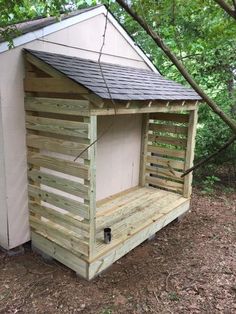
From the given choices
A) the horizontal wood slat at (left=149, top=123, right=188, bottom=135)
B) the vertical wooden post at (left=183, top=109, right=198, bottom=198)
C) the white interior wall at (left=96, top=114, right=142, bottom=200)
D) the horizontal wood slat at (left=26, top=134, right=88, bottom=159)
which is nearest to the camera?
the horizontal wood slat at (left=26, top=134, right=88, bottom=159)

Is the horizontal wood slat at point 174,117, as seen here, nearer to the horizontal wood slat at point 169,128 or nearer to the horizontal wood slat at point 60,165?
the horizontal wood slat at point 169,128

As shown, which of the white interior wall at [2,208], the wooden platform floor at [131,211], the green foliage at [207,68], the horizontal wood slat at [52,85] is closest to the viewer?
the horizontal wood slat at [52,85]

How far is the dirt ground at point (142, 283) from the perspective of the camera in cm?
315

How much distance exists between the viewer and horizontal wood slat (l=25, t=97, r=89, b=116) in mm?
3137

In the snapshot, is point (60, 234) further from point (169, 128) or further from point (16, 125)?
point (169, 128)

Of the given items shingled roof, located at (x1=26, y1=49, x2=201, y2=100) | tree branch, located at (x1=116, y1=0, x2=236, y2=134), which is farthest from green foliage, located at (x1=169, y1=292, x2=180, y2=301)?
tree branch, located at (x1=116, y1=0, x2=236, y2=134)

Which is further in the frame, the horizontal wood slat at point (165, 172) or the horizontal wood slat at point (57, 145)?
the horizontal wood slat at point (165, 172)

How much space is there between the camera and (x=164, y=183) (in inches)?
235

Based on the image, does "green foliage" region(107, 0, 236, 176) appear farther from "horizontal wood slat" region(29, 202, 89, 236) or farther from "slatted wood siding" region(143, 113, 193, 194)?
"horizontal wood slat" region(29, 202, 89, 236)

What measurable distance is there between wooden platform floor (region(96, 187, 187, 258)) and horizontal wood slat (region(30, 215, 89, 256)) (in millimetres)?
258

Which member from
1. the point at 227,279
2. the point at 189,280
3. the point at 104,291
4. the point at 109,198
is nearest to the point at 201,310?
the point at 189,280

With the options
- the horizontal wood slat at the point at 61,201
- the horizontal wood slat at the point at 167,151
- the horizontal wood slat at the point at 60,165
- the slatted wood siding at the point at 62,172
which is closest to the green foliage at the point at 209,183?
the horizontal wood slat at the point at 167,151

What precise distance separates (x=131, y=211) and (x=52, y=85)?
2.64 m

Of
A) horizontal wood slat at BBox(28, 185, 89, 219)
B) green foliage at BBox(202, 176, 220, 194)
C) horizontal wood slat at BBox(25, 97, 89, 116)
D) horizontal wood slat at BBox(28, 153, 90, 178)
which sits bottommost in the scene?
green foliage at BBox(202, 176, 220, 194)
